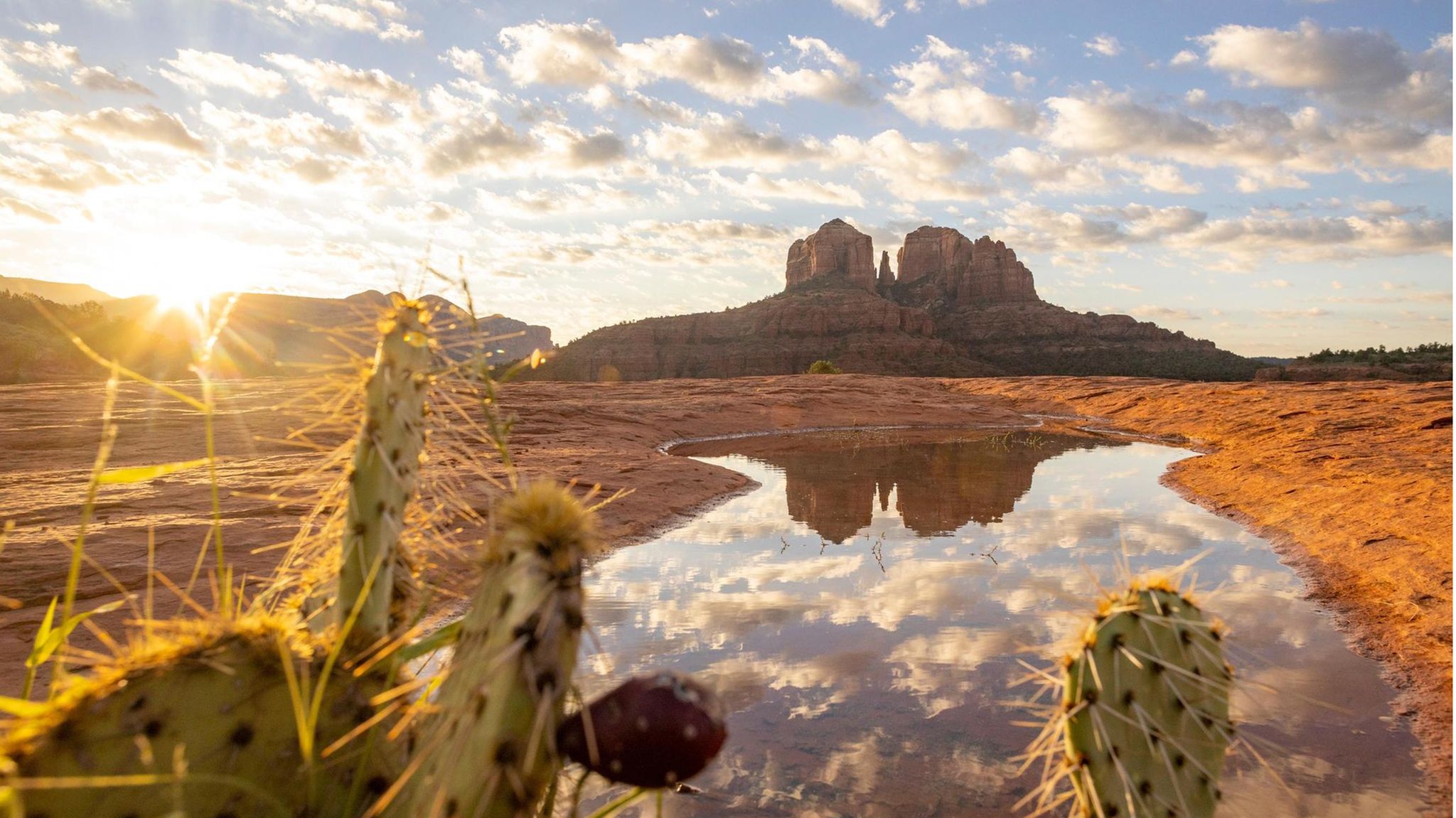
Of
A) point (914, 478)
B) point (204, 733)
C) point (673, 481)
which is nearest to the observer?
point (204, 733)

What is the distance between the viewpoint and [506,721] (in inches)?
39.8

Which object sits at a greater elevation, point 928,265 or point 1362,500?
point 928,265

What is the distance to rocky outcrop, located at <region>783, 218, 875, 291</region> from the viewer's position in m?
117

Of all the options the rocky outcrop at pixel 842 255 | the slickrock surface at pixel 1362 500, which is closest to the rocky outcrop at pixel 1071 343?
the rocky outcrop at pixel 842 255

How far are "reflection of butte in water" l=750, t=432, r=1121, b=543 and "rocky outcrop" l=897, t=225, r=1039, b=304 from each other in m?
92.4

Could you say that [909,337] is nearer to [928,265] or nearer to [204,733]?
[928,265]

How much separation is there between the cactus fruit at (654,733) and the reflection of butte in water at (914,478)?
25.7 feet

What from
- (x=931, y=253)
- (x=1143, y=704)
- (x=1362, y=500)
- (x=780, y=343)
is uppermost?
(x=931, y=253)

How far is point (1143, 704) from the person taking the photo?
5.68 feet

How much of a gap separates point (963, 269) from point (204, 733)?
121026 millimetres

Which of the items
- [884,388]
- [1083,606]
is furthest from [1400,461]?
[884,388]

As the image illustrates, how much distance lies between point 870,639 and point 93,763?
16.1 ft

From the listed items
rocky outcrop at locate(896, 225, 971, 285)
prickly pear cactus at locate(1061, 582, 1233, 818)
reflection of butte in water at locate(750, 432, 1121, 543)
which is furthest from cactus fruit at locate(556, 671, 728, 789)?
rocky outcrop at locate(896, 225, 971, 285)

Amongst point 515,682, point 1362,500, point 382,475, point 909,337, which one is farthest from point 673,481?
point 909,337
